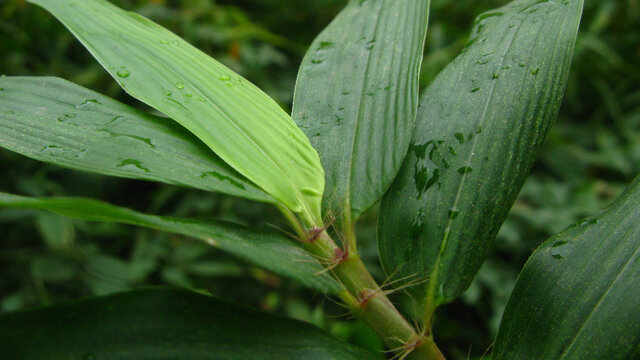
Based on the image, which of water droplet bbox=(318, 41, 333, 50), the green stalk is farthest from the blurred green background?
water droplet bbox=(318, 41, 333, 50)

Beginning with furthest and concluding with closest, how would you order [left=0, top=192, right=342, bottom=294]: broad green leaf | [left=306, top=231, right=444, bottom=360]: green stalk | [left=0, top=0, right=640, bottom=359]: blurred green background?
[left=0, top=0, right=640, bottom=359]: blurred green background → [left=306, top=231, right=444, bottom=360]: green stalk → [left=0, top=192, right=342, bottom=294]: broad green leaf

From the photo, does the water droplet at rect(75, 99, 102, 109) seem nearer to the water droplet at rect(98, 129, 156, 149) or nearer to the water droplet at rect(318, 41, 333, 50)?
the water droplet at rect(98, 129, 156, 149)

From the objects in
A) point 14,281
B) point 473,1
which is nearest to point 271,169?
point 14,281

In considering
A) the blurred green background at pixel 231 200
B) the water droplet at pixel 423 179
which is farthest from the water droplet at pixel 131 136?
the blurred green background at pixel 231 200

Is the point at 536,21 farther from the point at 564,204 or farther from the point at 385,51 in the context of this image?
the point at 564,204

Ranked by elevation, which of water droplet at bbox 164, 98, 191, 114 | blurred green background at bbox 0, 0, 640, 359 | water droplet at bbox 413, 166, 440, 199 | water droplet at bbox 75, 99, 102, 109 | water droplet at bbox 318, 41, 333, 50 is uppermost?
water droplet at bbox 318, 41, 333, 50

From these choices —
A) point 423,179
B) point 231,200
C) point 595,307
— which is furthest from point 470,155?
point 231,200

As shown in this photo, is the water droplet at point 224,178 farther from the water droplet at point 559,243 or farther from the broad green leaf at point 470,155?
the water droplet at point 559,243
